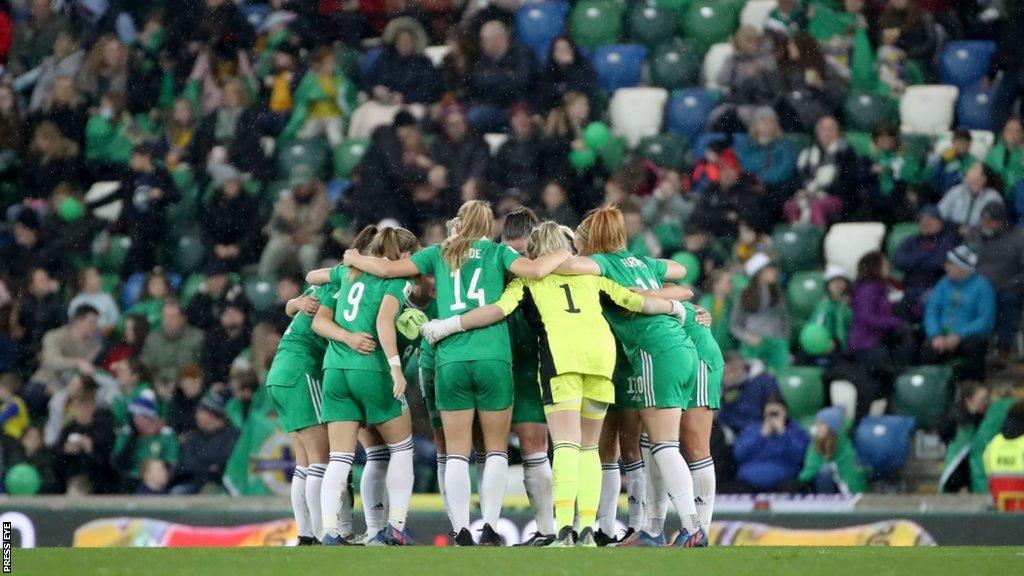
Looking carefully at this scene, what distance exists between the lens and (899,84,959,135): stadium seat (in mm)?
16812

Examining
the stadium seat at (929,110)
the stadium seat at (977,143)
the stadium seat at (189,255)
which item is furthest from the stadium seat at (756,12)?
the stadium seat at (189,255)

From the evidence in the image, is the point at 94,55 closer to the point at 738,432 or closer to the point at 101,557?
the point at 738,432

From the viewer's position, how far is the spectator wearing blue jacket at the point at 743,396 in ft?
46.3

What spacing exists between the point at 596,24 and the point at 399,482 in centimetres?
913

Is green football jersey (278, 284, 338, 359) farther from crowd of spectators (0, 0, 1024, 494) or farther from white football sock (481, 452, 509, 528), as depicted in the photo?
crowd of spectators (0, 0, 1024, 494)

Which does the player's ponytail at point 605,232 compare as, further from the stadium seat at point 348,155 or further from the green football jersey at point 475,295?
the stadium seat at point 348,155

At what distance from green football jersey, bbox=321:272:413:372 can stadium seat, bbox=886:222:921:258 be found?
6.71m

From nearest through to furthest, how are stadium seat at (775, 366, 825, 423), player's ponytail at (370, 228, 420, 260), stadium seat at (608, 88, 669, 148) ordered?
player's ponytail at (370, 228, 420, 260) < stadium seat at (775, 366, 825, 423) < stadium seat at (608, 88, 669, 148)

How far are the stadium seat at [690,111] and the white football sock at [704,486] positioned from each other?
7.38 metres

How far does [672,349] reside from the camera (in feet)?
32.5

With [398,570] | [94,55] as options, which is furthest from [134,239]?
[398,570]

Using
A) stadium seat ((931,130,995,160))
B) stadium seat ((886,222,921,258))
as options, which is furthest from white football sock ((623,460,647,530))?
stadium seat ((931,130,995,160))

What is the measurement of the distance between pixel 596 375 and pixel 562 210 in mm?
6157

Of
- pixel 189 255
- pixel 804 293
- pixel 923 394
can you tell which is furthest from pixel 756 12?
pixel 189 255
